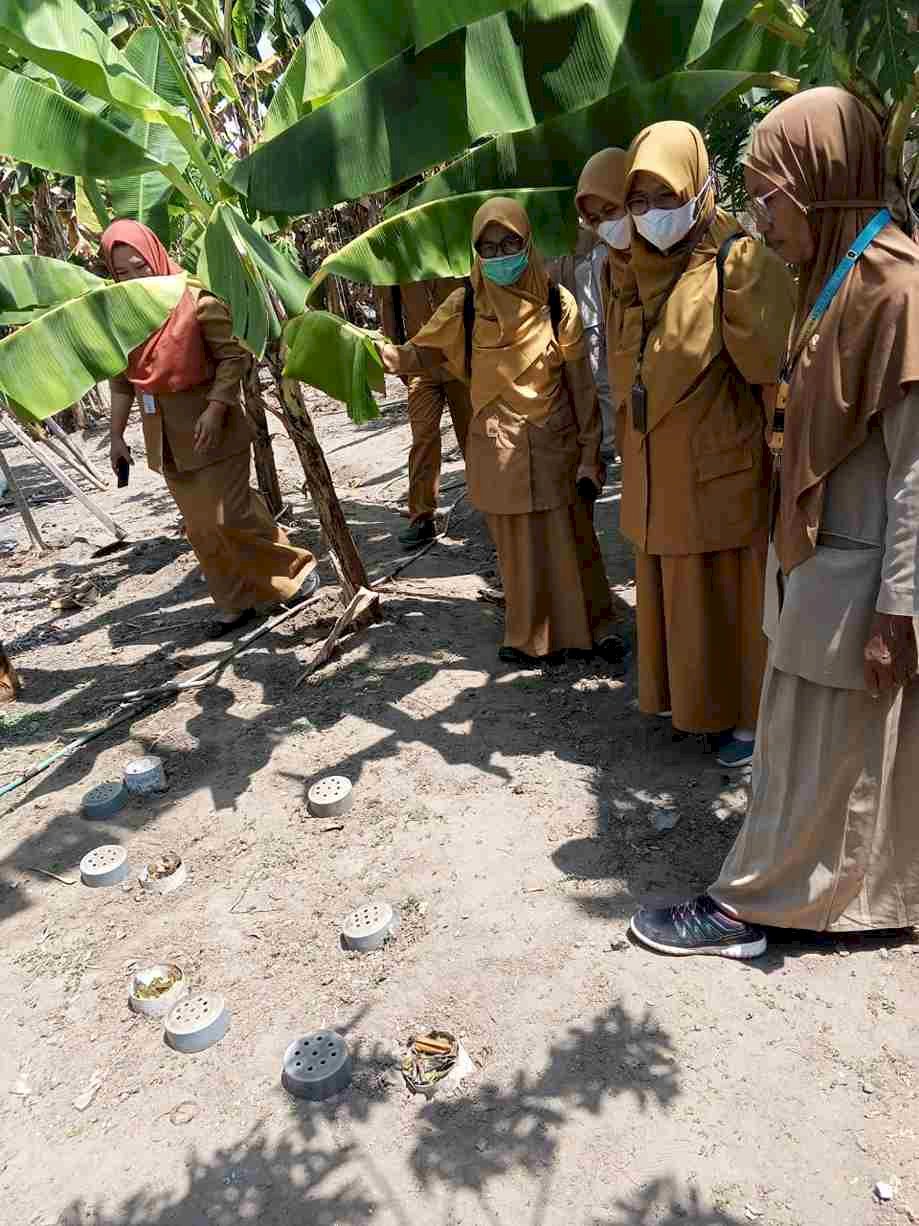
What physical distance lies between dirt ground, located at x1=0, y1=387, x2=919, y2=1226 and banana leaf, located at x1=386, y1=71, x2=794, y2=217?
206cm

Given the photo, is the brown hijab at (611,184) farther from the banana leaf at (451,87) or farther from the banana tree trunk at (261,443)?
the banana tree trunk at (261,443)

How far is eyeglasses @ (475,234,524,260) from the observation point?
348cm

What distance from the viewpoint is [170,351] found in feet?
14.1

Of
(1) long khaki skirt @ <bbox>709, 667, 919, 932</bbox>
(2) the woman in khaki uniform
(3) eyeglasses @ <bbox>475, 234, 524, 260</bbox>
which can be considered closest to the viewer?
(1) long khaki skirt @ <bbox>709, 667, 919, 932</bbox>

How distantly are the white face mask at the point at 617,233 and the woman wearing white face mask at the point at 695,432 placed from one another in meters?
0.16

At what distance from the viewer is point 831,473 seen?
201cm

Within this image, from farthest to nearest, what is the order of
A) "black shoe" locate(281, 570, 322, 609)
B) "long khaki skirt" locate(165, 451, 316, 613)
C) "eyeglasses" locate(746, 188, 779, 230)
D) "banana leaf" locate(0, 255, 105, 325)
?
"black shoe" locate(281, 570, 322, 609) → "long khaki skirt" locate(165, 451, 316, 613) → "banana leaf" locate(0, 255, 105, 325) → "eyeglasses" locate(746, 188, 779, 230)

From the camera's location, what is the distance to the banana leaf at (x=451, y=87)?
3.24 meters

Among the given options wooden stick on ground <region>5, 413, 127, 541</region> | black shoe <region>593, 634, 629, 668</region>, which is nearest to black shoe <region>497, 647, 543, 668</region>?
black shoe <region>593, 634, 629, 668</region>

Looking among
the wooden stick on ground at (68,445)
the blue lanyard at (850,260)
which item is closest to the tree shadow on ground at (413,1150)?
the blue lanyard at (850,260)

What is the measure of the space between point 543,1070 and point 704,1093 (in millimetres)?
388

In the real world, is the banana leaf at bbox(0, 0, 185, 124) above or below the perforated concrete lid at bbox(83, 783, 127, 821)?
above

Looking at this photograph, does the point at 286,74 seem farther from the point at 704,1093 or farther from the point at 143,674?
the point at 704,1093

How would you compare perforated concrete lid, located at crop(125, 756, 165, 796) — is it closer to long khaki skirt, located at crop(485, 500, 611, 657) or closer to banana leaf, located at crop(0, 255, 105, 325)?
long khaki skirt, located at crop(485, 500, 611, 657)
